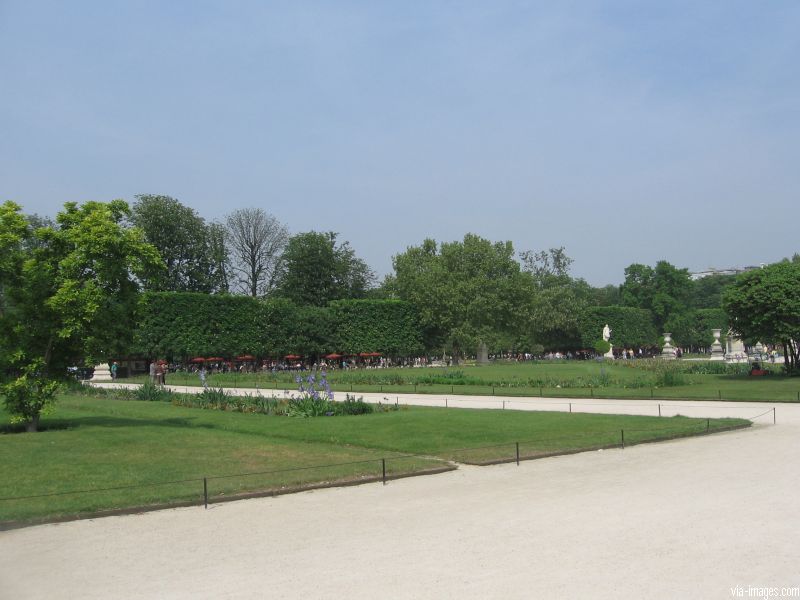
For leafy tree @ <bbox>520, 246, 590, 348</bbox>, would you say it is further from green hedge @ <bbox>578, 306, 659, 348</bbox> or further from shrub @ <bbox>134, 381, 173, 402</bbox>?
shrub @ <bbox>134, 381, 173, 402</bbox>

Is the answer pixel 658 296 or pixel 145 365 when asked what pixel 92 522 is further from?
pixel 658 296

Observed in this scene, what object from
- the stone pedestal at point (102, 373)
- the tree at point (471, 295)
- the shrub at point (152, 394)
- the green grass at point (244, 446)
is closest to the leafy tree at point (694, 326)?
the tree at point (471, 295)

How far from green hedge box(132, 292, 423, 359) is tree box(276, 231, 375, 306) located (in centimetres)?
1398

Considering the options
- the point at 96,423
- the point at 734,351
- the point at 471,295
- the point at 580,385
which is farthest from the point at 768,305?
the point at 734,351

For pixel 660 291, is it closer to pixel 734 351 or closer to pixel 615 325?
pixel 734 351

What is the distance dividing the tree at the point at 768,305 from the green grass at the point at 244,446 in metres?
20.1

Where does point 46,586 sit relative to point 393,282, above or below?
below

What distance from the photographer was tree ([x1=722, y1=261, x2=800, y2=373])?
129ft

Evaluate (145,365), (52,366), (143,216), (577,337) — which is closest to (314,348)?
(145,365)

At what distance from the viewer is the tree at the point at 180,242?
75.9m

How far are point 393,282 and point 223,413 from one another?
62132 mm

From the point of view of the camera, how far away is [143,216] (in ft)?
249

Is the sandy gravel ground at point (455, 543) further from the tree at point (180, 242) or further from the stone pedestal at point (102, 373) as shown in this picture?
the tree at point (180, 242)

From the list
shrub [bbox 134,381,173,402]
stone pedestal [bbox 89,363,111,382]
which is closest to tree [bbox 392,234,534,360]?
stone pedestal [bbox 89,363,111,382]
